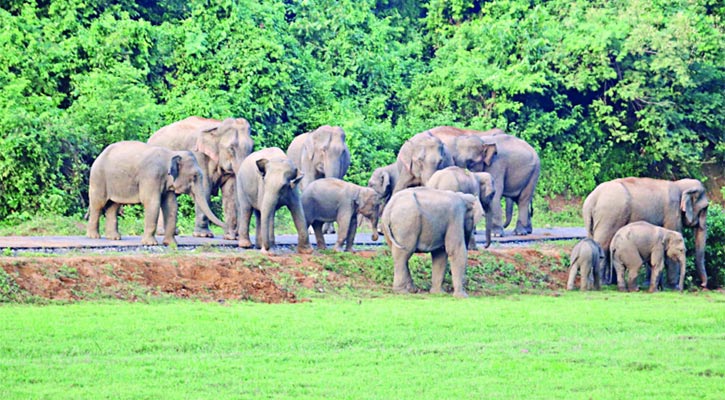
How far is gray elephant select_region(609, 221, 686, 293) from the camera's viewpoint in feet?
71.1

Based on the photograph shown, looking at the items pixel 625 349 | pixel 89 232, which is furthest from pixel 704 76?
pixel 625 349

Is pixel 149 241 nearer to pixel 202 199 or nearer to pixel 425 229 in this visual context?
pixel 202 199

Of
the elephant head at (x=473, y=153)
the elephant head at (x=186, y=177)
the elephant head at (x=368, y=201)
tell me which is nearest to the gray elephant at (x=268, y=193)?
the elephant head at (x=186, y=177)

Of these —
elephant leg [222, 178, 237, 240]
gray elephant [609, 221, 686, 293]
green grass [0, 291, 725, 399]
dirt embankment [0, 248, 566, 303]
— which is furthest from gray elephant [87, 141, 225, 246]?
gray elephant [609, 221, 686, 293]

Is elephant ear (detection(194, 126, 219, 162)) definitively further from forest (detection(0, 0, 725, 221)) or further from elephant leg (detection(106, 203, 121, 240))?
forest (detection(0, 0, 725, 221))

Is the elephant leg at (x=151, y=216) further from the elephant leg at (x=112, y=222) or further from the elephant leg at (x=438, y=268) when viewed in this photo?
the elephant leg at (x=438, y=268)

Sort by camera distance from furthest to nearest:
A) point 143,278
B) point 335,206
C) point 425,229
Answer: point 335,206, point 425,229, point 143,278

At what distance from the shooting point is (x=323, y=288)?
61.1 feet

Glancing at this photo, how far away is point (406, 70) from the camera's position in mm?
36344

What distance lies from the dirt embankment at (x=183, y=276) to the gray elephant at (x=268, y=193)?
0.61m

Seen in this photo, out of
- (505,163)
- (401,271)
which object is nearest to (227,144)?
(401,271)

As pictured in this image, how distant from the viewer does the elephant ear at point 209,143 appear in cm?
2362

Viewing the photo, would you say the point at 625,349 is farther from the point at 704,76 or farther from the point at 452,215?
the point at 704,76

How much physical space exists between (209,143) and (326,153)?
2472 millimetres
